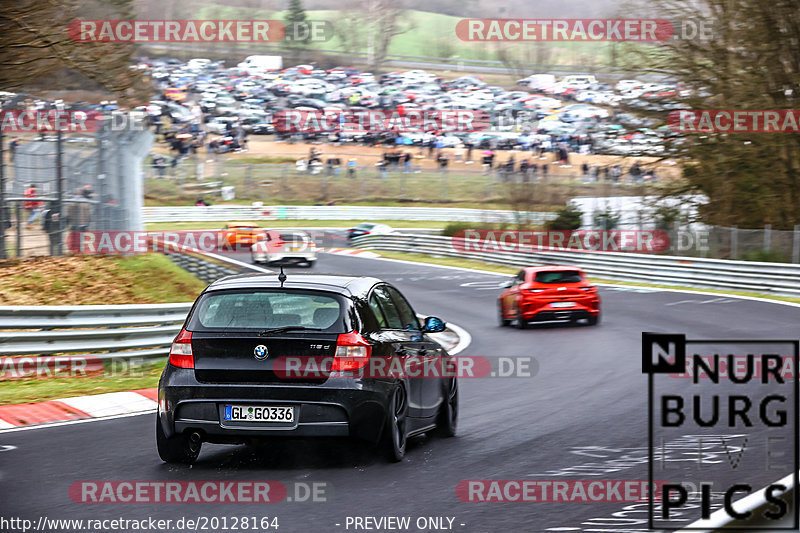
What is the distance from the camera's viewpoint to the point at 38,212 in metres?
19.1

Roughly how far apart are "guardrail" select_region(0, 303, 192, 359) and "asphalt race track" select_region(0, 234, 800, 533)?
3.74m

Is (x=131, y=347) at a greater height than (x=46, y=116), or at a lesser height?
lesser

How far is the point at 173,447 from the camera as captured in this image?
768 cm

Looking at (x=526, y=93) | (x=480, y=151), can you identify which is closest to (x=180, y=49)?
(x=526, y=93)

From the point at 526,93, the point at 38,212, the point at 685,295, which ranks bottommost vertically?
the point at 685,295

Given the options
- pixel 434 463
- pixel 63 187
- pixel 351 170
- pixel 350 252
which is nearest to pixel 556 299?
pixel 63 187

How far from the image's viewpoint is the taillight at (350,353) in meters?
Result: 7.49

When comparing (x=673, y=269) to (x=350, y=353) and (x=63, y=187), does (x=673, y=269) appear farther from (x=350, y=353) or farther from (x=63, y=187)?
(x=350, y=353)

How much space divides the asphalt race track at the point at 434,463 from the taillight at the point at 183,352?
746mm

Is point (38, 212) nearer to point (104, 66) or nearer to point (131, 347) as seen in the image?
point (104, 66)

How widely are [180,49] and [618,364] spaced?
301 ft

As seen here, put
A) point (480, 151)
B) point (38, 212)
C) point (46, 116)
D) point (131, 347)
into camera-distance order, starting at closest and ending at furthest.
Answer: point (131, 347), point (38, 212), point (46, 116), point (480, 151)

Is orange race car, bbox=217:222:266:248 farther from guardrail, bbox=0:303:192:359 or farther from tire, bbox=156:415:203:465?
tire, bbox=156:415:203:465

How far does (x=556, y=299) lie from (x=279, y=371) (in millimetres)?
14809
